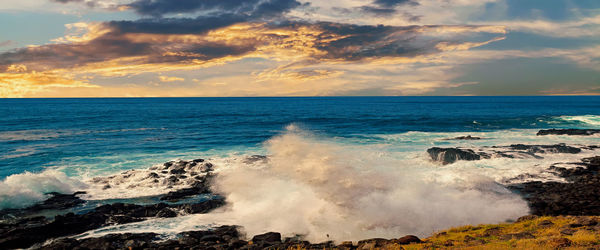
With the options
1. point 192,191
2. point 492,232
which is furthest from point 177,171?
point 492,232

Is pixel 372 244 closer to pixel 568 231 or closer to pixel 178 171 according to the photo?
pixel 568 231

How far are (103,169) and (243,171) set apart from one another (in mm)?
13489

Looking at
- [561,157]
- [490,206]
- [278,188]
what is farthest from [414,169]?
[561,157]

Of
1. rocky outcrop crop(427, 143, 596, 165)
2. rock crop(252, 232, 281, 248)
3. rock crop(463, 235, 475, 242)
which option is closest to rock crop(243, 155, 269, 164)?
rocky outcrop crop(427, 143, 596, 165)

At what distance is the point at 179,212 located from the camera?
2005 centimetres

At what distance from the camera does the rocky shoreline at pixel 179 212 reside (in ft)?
49.5

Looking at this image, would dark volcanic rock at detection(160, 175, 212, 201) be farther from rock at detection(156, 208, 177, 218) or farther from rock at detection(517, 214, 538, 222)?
rock at detection(517, 214, 538, 222)

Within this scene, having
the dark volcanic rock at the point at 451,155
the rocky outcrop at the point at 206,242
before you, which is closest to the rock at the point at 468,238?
the rocky outcrop at the point at 206,242

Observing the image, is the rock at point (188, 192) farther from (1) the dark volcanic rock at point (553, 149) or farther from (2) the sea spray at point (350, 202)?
(1) the dark volcanic rock at point (553, 149)

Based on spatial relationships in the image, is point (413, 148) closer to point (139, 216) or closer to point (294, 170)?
point (294, 170)

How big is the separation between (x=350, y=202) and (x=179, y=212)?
10.1 m

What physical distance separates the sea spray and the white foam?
10.7 m

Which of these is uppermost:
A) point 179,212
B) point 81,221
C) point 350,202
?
point 350,202

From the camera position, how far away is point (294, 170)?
2730 cm
